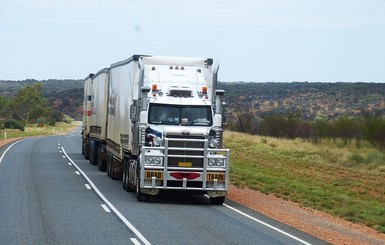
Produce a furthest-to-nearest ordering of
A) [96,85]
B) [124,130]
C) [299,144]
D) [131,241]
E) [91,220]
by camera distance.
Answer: [299,144]
[96,85]
[124,130]
[91,220]
[131,241]

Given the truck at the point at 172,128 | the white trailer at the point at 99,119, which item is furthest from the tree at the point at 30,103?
the truck at the point at 172,128

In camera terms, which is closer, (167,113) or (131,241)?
(131,241)

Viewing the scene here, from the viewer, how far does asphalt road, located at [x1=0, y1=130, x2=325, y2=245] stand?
14625 mm

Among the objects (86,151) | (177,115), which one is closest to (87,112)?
(86,151)

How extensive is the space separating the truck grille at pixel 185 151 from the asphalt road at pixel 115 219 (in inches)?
44.3

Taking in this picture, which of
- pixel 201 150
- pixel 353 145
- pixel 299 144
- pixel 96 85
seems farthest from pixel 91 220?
pixel 353 145

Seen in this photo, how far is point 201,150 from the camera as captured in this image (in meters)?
21.3

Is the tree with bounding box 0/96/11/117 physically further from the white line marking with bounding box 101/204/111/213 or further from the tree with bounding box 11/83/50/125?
the white line marking with bounding box 101/204/111/213

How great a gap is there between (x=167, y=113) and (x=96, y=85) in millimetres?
15556

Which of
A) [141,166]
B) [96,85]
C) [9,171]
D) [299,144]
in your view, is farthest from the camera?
[299,144]

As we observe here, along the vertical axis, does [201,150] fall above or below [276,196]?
above

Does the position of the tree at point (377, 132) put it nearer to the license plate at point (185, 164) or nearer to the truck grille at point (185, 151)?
the truck grille at point (185, 151)

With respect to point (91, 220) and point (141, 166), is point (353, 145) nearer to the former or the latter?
point (141, 166)

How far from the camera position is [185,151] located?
70.0 feet
